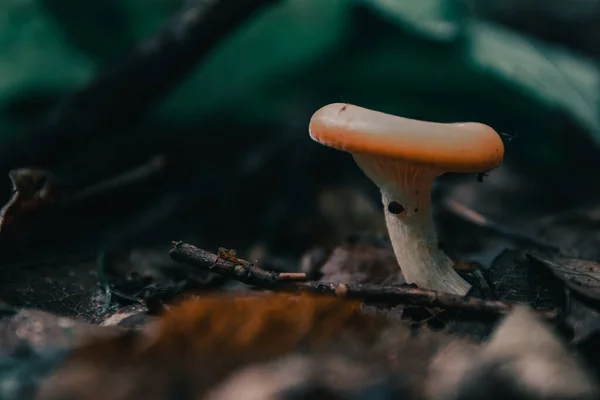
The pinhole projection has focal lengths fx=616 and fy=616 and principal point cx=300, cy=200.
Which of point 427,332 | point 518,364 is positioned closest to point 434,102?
point 427,332

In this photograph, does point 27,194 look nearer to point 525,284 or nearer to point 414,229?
point 414,229

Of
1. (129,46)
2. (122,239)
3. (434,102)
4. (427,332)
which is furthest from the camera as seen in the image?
(434,102)

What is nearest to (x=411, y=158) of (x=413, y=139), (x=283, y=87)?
(x=413, y=139)

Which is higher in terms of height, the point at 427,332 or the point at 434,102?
the point at 434,102

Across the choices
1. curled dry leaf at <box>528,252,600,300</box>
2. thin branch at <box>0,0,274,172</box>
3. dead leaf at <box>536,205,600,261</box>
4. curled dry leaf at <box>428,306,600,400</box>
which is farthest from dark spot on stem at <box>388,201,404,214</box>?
thin branch at <box>0,0,274,172</box>

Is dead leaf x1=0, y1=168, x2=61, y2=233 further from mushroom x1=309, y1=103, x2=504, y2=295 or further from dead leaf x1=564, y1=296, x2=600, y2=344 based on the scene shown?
dead leaf x1=564, y1=296, x2=600, y2=344

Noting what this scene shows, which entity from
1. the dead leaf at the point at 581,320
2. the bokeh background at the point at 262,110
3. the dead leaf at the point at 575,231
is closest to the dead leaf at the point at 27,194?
the bokeh background at the point at 262,110

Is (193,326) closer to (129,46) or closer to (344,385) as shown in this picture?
(344,385)
